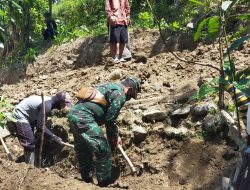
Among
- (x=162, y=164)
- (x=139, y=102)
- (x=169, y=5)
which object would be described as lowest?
(x=162, y=164)

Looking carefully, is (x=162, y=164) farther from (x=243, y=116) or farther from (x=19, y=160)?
(x=19, y=160)

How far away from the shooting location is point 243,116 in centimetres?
454

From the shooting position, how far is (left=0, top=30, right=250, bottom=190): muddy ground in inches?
180

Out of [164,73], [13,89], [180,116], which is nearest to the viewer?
[180,116]

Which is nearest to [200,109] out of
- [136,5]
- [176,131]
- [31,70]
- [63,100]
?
[176,131]

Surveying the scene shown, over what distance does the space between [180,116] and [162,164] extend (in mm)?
767

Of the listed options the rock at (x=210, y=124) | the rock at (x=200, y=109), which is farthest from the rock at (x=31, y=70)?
the rock at (x=210, y=124)

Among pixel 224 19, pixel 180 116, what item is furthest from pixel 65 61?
pixel 224 19

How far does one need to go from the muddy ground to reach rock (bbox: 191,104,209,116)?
0.09m

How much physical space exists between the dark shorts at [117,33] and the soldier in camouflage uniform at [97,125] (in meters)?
2.40

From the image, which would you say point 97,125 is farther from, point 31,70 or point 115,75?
point 31,70

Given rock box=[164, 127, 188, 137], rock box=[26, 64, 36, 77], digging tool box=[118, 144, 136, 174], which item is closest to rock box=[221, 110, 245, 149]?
rock box=[164, 127, 188, 137]

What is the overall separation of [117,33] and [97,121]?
2.72 meters

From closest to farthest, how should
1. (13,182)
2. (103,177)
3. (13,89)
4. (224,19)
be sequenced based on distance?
(224,19), (13,182), (103,177), (13,89)
